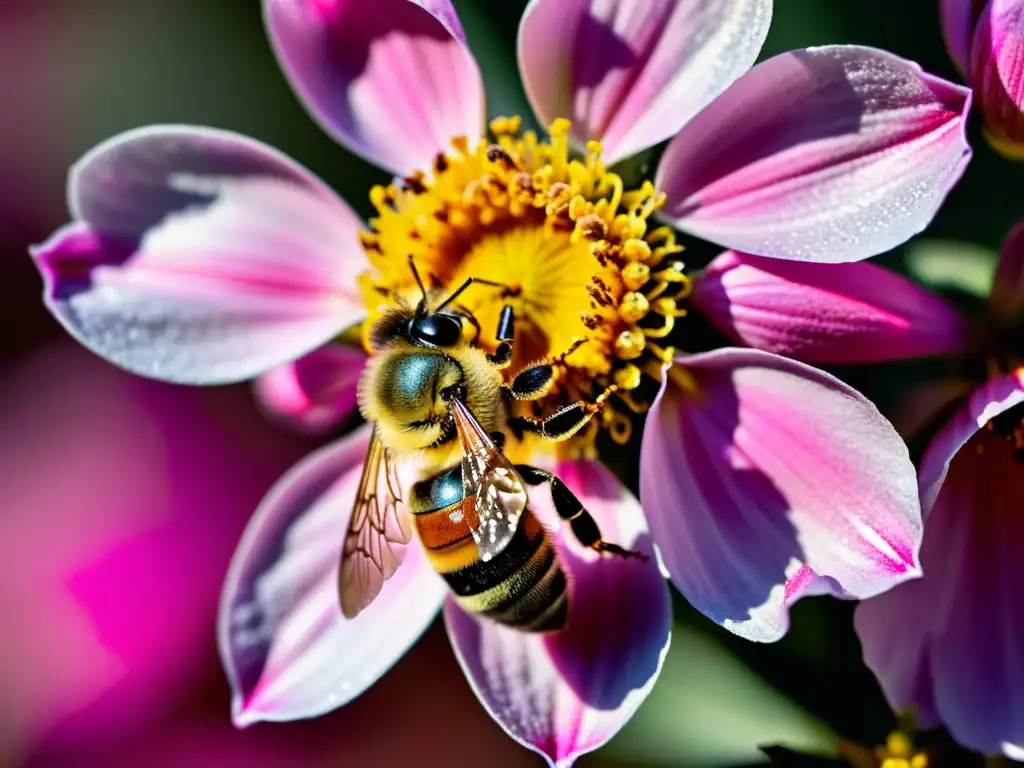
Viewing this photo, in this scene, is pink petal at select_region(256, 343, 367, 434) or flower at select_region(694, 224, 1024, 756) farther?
pink petal at select_region(256, 343, 367, 434)

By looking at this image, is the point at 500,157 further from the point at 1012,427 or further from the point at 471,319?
the point at 1012,427

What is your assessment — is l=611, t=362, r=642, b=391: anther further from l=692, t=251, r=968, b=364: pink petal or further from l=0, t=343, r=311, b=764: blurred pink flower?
l=0, t=343, r=311, b=764: blurred pink flower

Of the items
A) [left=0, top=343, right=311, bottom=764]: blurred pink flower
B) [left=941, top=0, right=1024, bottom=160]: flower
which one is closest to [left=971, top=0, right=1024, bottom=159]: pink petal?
[left=941, top=0, right=1024, bottom=160]: flower

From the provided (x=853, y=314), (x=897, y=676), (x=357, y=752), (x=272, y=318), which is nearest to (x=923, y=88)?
(x=853, y=314)

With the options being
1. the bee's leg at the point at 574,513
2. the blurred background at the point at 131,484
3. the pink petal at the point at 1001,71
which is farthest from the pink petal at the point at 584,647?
the pink petal at the point at 1001,71

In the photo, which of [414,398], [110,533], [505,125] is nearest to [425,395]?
[414,398]

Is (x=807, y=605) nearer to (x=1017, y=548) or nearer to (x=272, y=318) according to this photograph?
(x=1017, y=548)

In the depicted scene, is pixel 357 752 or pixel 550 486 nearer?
pixel 550 486
